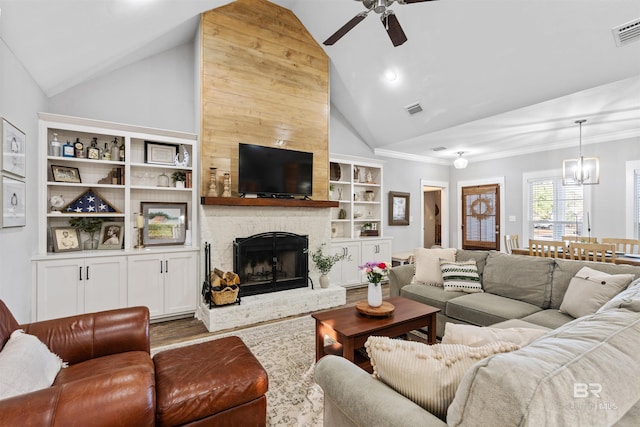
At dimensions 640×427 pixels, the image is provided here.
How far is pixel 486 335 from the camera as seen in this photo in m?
1.23

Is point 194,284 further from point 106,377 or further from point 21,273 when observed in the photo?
point 106,377

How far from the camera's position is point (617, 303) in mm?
1432

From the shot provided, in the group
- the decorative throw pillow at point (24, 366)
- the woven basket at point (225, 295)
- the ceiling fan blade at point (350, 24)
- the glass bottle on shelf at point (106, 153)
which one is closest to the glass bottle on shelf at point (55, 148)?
the glass bottle on shelf at point (106, 153)

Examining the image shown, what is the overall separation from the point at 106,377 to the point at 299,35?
4706mm

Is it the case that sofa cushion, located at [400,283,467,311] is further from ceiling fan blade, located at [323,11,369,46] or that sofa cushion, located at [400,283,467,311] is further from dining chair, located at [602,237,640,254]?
dining chair, located at [602,237,640,254]

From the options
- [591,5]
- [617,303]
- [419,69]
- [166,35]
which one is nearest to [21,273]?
[166,35]

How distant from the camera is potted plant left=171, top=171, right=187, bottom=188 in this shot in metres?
3.92

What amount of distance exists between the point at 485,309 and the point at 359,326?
1.22 m

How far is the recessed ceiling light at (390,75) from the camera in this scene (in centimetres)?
433

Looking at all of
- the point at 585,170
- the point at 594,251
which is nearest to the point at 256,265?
the point at 594,251

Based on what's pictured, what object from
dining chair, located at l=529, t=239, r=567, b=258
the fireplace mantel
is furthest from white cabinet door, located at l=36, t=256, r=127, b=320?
dining chair, located at l=529, t=239, r=567, b=258

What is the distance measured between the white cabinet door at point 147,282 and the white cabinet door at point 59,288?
45cm

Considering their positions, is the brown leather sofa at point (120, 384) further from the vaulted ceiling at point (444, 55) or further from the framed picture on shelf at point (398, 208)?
the framed picture on shelf at point (398, 208)

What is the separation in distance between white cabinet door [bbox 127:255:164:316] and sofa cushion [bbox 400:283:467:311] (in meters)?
2.83
